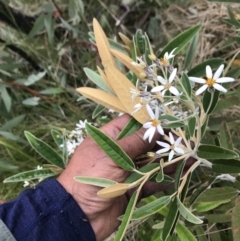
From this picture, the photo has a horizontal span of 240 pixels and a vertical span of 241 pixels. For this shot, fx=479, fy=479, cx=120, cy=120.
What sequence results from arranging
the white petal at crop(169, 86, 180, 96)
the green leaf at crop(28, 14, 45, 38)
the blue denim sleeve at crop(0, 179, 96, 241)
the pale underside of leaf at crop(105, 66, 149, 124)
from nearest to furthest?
the white petal at crop(169, 86, 180, 96)
the pale underside of leaf at crop(105, 66, 149, 124)
the blue denim sleeve at crop(0, 179, 96, 241)
the green leaf at crop(28, 14, 45, 38)

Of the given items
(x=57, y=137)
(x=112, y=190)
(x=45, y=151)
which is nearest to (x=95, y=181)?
(x=112, y=190)

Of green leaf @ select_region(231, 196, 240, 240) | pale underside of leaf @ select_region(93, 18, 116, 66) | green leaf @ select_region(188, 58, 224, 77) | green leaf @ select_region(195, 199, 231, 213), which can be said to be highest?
pale underside of leaf @ select_region(93, 18, 116, 66)

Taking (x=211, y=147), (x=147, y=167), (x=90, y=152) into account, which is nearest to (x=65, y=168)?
(x=90, y=152)

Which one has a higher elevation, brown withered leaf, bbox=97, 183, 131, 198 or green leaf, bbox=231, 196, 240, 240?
brown withered leaf, bbox=97, 183, 131, 198

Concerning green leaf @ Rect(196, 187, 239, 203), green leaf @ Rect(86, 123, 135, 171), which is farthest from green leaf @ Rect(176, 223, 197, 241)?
green leaf @ Rect(86, 123, 135, 171)

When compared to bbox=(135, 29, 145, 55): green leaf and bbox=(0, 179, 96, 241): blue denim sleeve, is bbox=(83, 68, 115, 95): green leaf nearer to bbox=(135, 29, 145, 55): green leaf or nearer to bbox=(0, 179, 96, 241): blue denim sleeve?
bbox=(135, 29, 145, 55): green leaf
